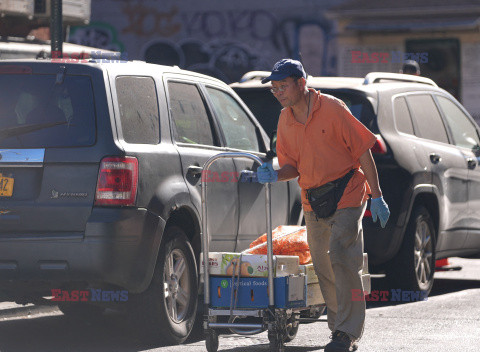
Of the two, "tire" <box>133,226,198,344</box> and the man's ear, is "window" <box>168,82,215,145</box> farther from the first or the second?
the man's ear

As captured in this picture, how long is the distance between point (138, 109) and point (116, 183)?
2.18 ft

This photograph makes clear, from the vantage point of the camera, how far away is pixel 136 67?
7.78 meters

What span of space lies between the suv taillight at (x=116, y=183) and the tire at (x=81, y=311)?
187cm

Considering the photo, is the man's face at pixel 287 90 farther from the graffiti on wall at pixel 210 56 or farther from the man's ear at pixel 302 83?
the graffiti on wall at pixel 210 56

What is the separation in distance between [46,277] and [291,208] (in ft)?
9.02

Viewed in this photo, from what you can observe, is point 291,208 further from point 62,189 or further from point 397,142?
point 62,189

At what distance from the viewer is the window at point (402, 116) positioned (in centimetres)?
999

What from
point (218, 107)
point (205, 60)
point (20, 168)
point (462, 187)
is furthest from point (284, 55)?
point (20, 168)

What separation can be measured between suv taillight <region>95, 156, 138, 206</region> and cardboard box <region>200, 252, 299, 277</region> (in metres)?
0.65

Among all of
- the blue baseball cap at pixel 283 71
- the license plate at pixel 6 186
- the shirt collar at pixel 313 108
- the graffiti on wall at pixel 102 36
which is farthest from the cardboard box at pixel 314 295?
the graffiti on wall at pixel 102 36

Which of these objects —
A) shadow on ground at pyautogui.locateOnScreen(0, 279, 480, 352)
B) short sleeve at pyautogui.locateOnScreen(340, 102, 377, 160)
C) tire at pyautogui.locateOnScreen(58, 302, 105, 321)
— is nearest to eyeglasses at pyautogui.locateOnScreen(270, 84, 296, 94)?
short sleeve at pyautogui.locateOnScreen(340, 102, 377, 160)

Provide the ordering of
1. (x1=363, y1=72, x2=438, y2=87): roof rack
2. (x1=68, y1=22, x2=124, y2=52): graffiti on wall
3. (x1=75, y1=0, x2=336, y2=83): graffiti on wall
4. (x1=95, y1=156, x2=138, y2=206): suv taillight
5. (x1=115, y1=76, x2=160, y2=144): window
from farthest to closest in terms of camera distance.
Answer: (x1=68, y1=22, x2=124, y2=52): graffiti on wall → (x1=75, y1=0, x2=336, y2=83): graffiti on wall → (x1=363, y1=72, x2=438, y2=87): roof rack → (x1=115, y1=76, x2=160, y2=144): window → (x1=95, y1=156, x2=138, y2=206): suv taillight

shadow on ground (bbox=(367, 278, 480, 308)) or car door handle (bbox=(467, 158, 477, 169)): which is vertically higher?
car door handle (bbox=(467, 158, 477, 169))

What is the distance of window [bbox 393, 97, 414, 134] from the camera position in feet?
32.8
